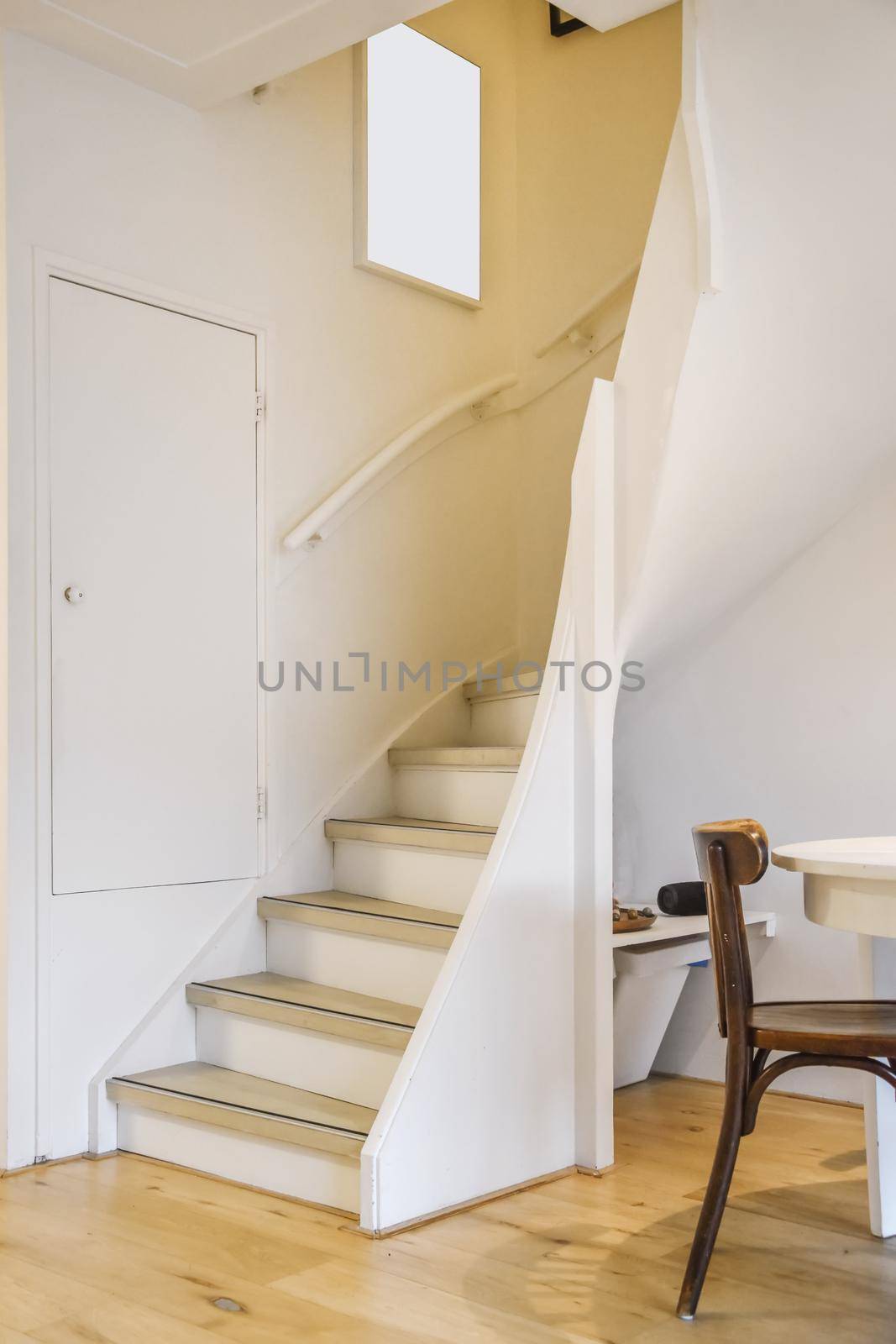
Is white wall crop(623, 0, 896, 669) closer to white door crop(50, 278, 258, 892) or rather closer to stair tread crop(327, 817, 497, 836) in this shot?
stair tread crop(327, 817, 497, 836)

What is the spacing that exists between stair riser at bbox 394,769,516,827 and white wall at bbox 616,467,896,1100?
0.56m

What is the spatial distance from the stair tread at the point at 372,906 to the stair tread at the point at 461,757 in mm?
470

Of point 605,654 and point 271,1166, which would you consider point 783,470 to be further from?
point 271,1166

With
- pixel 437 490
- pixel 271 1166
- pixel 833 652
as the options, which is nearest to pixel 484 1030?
pixel 271 1166

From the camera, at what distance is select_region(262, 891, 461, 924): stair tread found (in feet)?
10.8

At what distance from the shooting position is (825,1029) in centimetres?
212

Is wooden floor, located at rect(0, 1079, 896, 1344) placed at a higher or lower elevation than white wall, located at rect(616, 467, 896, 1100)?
lower

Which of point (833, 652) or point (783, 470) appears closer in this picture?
point (783, 470)

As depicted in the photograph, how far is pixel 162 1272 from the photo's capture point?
95.1 inches

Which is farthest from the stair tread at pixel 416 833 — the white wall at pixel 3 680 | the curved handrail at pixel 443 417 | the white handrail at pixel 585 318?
the white handrail at pixel 585 318

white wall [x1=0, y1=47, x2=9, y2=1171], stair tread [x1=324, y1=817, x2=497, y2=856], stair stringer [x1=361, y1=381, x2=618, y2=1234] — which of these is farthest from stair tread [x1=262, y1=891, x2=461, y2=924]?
white wall [x1=0, y1=47, x2=9, y2=1171]

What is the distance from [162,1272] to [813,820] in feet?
6.95

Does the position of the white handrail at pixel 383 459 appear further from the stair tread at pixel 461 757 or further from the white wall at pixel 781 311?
the white wall at pixel 781 311

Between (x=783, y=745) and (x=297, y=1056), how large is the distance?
1.63 meters
